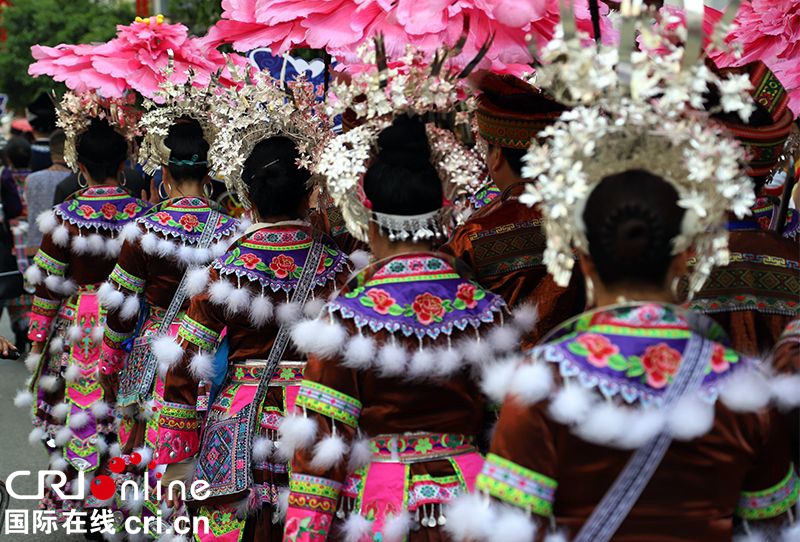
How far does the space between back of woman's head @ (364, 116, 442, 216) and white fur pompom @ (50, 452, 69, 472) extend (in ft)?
11.8

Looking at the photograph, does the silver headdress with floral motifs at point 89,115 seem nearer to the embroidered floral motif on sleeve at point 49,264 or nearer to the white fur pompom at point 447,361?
the embroidered floral motif on sleeve at point 49,264

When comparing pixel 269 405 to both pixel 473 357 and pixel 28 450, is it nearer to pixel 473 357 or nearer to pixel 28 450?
pixel 473 357

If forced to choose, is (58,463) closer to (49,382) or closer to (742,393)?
(49,382)

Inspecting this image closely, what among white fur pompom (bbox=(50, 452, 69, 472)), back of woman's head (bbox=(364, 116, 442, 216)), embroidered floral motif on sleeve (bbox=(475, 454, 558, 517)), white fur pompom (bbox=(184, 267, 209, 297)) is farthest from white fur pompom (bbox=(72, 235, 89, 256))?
embroidered floral motif on sleeve (bbox=(475, 454, 558, 517))

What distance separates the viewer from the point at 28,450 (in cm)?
725

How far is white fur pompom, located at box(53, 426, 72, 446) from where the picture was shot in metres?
5.64

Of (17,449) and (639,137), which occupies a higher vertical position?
(639,137)

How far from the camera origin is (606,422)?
6.46ft

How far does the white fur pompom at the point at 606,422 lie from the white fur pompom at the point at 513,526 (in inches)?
8.5

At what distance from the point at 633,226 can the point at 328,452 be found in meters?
1.04

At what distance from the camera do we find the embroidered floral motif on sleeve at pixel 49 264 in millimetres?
5453

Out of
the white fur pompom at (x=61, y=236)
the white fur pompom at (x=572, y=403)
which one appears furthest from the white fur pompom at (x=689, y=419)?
the white fur pompom at (x=61, y=236)

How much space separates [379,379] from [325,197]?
1.37m

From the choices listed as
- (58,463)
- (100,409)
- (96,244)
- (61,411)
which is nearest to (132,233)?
→ (96,244)
